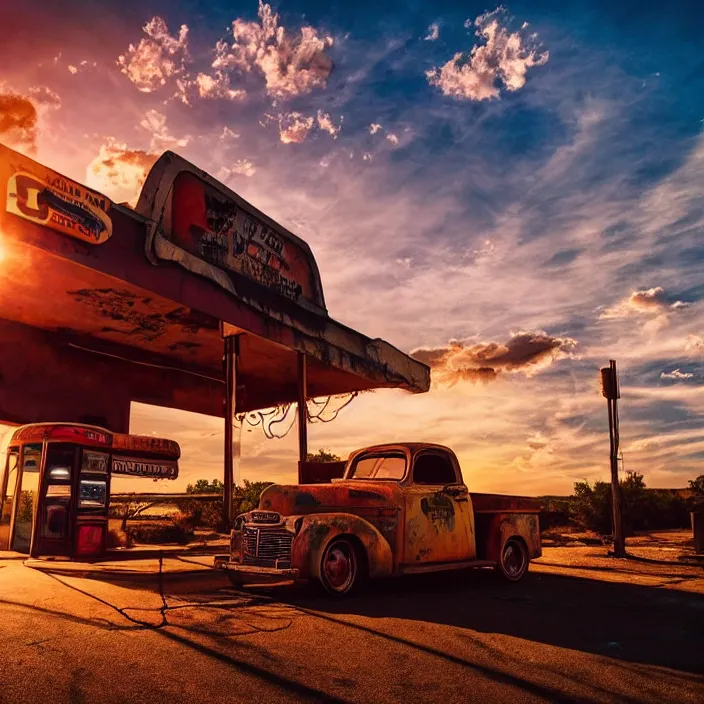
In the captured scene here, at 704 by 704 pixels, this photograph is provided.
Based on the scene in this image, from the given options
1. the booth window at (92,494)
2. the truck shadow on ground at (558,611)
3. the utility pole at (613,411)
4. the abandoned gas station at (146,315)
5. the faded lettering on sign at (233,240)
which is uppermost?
the faded lettering on sign at (233,240)

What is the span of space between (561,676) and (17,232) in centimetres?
996

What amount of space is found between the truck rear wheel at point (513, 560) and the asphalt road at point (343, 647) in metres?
→ 1.55

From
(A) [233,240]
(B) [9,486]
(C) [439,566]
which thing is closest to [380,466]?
(C) [439,566]

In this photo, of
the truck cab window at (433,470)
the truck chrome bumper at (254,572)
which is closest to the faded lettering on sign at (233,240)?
the truck cab window at (433,470)

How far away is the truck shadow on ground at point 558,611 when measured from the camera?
17.7 feet

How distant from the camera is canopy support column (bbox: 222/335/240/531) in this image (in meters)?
15.1

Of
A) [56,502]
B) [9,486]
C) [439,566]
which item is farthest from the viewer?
[9,486]

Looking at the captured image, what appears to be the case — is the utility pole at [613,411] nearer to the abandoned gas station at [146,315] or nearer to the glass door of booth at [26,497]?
the abandoned gas station at [146,315]

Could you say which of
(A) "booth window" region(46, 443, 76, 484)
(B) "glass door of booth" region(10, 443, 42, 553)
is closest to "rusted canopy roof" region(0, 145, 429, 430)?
(B) "glass door of booth" region(10, 443, 42, 553)

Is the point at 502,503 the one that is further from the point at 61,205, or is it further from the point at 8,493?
the point at 8,493

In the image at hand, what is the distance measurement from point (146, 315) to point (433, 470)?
8.71 metres

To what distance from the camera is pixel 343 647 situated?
503cm

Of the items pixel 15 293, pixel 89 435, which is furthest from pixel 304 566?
pixel 15 293

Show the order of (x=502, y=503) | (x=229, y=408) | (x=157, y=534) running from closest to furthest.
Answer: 1. (x=502, y=503)
2. (x=229, y=408)
3. (x=157, y=534)
